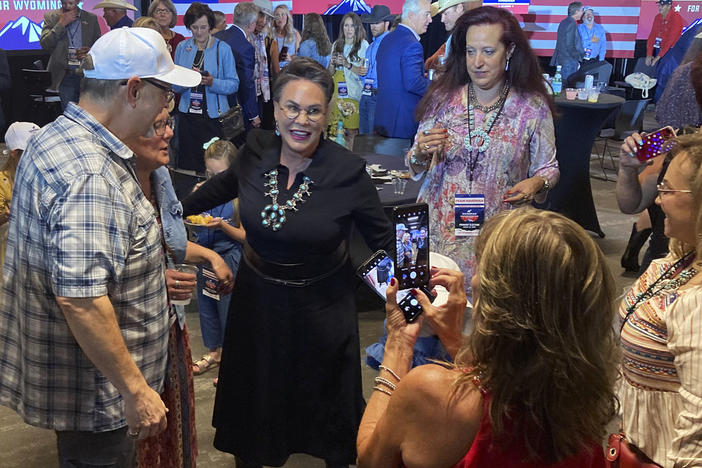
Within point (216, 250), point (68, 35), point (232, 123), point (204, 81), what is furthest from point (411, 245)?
point (68, 35)

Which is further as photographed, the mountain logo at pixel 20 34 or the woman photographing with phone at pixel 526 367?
the mountain logo at pixel 20 34

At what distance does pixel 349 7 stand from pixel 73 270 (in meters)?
11.4

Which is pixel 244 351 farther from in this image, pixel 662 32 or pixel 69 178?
pixel 662 32

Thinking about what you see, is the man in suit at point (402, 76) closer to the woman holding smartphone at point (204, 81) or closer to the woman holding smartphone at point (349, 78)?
the woman holding smartphone at point (349, 78)

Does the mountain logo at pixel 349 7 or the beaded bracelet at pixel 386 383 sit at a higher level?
the mountain logo at pixel 349 7

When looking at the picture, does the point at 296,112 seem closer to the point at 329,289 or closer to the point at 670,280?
the point at 329,289

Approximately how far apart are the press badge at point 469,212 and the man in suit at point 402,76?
3.18 metres

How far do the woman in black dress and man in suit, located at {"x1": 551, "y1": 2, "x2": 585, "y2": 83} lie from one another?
1093cm

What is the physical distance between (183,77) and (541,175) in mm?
1592

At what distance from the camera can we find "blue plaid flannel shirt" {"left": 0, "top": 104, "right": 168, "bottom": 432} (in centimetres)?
189

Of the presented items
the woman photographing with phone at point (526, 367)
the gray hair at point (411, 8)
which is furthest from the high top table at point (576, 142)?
the woman photographing with phone at point (526, 367)

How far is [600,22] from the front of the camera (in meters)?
14.2

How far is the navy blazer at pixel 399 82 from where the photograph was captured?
6297mm

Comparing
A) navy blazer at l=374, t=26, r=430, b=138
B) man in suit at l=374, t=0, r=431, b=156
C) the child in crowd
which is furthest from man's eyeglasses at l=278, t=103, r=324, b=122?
navy blazer at l=374, t=26, r=430, b=138
